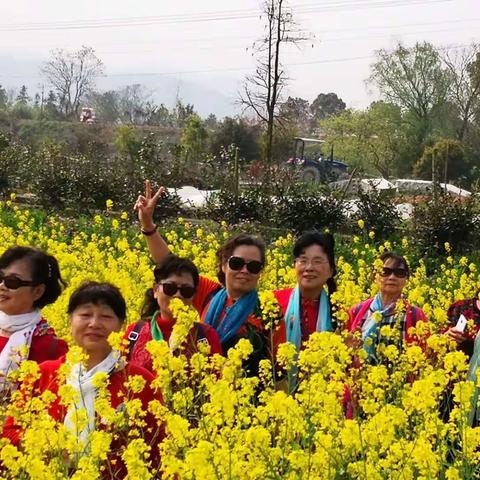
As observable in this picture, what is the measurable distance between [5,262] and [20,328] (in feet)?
1.10

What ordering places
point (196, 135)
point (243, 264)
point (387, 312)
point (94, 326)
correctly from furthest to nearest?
point (196, 135) → point (387, 312) → point (243, 264) → point (94, 326)

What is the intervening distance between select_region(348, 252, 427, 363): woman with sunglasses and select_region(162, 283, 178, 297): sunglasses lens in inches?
41.4

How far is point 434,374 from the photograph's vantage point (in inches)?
119

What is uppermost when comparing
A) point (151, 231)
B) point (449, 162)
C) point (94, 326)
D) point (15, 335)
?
point (449, 162)

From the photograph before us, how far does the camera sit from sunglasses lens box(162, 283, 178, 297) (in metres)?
3.73

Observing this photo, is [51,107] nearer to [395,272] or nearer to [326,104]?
[326,104]

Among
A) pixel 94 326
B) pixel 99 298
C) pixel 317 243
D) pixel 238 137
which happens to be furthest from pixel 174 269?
pixel 238 137

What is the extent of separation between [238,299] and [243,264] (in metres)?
0.18

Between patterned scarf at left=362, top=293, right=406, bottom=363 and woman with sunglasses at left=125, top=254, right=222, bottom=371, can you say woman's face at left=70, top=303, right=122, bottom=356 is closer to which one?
woman with sunglasses at left=125, top=254, right=222, bottom=371

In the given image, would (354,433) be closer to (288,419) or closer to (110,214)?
(288,419)

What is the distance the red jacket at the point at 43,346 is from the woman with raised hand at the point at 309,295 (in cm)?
119

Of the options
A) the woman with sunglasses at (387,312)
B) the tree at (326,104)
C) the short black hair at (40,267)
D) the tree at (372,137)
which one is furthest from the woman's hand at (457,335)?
the tree at (326,104)

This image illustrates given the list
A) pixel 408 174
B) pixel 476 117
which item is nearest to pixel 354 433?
pixel 408 174

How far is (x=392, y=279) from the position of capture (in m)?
4.72
